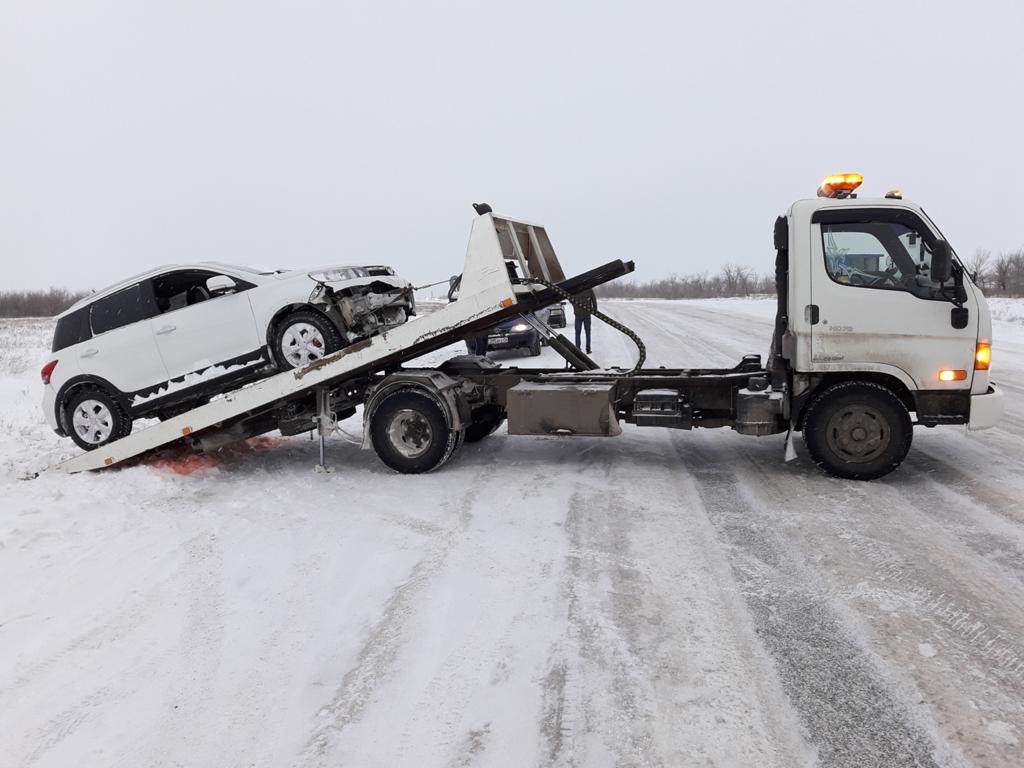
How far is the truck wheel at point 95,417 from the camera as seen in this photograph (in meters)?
7.41

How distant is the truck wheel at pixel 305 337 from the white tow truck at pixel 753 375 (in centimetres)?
31

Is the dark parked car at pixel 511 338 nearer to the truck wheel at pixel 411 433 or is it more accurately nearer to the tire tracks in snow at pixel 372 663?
the truck wheel at pixel 411 433

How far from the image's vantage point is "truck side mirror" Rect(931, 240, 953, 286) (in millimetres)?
5688

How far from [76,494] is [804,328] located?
6463mm

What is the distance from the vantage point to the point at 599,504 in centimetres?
585

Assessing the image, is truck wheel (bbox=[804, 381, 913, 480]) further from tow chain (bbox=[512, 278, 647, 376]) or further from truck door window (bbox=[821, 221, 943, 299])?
tow chain (bbox=[512, 278, 647, 376])

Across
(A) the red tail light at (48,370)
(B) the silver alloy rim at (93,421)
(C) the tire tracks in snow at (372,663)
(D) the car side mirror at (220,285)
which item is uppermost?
(D) the car side mirror at (220,285)

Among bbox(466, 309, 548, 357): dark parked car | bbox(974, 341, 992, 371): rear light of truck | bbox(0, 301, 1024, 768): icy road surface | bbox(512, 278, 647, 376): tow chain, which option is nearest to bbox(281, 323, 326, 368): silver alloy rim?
bbox(0, 301, 1024, 768): icy road surface

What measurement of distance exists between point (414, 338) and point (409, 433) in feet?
3.17

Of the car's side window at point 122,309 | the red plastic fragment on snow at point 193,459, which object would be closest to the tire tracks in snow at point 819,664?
the red plastic fragment on snow at point 193,459

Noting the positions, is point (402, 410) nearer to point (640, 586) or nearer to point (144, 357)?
point (144, 357)

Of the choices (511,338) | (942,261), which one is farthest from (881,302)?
(511,338)

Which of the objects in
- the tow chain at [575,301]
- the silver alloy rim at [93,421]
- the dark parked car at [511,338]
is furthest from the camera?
the dark parked car at [511,338]

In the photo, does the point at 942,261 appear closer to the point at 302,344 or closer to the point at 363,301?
the point at 363,301
